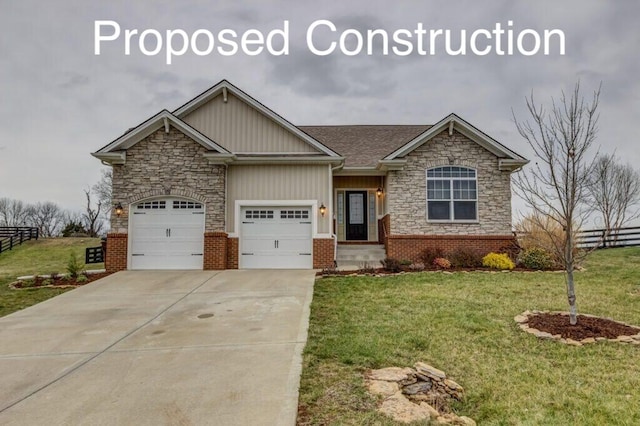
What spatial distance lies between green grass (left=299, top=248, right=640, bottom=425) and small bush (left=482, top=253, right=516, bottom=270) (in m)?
3.14

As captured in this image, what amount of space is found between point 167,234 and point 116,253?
6.06 ft

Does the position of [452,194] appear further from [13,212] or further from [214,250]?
[13,212]

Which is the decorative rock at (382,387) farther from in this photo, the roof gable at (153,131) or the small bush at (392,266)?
the roof gable at (153,131)

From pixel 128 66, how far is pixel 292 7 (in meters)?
9.23

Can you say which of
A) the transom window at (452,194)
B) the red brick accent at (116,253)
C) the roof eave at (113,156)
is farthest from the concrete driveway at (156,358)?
the transom window at (452,194)

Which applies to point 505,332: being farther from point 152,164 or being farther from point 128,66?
point 128,66

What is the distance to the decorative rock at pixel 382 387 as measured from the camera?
3879 mm

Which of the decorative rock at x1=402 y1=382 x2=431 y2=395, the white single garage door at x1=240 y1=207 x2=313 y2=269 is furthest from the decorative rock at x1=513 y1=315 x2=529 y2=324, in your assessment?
the white single garage door at x1=240 y1=207 x2=313 y2=269

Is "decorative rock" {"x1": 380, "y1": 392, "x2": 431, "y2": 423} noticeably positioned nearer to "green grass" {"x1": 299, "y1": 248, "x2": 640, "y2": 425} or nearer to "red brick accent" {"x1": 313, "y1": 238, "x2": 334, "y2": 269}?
"green grass" {"x1": 299, "y1": 248, "x2": 640, "y2": 425}

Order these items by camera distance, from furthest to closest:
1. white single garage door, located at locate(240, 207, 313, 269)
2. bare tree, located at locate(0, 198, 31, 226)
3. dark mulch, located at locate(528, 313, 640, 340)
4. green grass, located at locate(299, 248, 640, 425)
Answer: bare tree, located at locate(0, 198, 31, 226)
white single garage door, located at locate(240, 207, 313, 269)
dark mulch, located at locate(528, 313, 640, 340)
green grass, located at locate(299, 248, 640, 425)

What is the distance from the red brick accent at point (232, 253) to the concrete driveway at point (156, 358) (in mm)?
3896

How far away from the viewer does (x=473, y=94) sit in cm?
2188

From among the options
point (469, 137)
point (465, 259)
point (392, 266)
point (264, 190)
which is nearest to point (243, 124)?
point (264, 190)

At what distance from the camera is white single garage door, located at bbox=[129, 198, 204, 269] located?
13.1 meters
